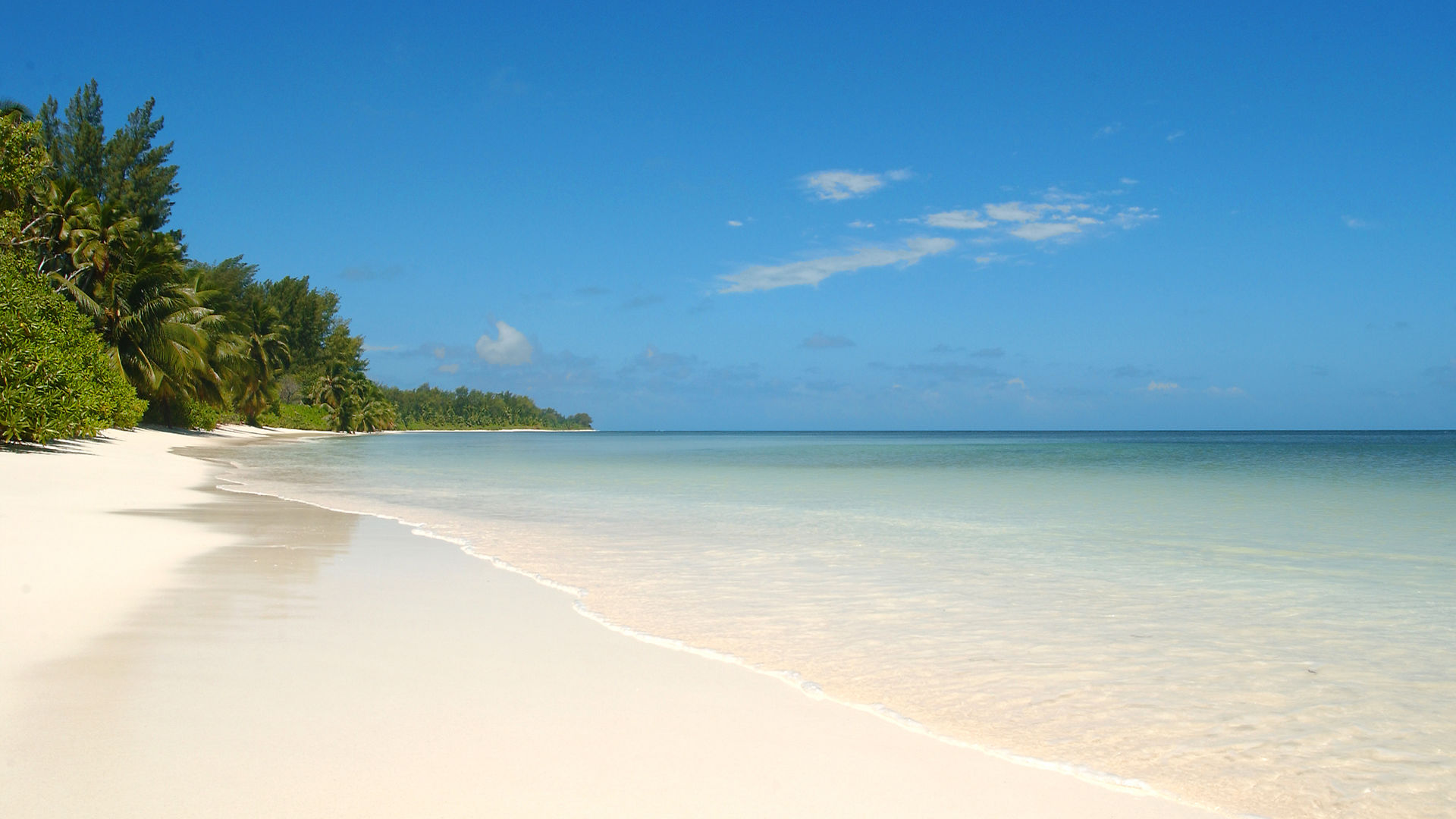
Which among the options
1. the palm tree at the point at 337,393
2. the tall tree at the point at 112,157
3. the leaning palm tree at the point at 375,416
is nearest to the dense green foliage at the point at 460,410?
the leaning palm tree at the point at 375,416

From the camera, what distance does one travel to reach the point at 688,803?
2.84 metres

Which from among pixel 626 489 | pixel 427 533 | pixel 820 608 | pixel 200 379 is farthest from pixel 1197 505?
pixel 200 379

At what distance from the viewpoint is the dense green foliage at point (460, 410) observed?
118000mm

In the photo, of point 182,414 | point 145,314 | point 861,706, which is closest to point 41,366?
point 145,314

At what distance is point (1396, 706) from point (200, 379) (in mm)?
43824

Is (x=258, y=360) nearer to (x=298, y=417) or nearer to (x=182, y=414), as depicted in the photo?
(x=182, y=414)

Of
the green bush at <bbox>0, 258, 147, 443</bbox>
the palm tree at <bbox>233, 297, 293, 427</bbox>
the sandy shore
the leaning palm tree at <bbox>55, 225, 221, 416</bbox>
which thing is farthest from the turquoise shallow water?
the palm tree at <bbox>233, 297, 293, 427</bbox>

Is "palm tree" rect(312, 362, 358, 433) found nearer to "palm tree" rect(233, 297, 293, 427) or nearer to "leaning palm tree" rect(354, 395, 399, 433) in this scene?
"leaning palm tree" rect(354, 395, 399, 433)

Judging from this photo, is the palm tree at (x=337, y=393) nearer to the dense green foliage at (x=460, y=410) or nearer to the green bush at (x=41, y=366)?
the dense green foliage at (x=460, y=410)

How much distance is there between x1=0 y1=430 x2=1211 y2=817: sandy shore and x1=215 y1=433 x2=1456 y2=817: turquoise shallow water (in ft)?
1.71

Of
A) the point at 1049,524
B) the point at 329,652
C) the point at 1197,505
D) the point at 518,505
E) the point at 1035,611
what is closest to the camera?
the point at 329,652

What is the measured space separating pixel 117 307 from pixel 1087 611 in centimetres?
3748

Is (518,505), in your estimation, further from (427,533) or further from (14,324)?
(14,324)

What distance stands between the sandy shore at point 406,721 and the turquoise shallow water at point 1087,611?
0.52m
